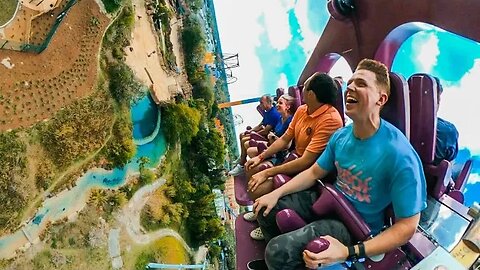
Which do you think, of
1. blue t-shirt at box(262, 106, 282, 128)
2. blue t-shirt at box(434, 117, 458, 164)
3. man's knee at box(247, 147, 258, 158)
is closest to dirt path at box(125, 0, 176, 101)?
blue t-shirt at box(262, 106, 282, 128)

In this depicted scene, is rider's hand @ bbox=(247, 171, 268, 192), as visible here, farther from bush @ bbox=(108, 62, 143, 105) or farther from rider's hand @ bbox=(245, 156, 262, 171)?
bush @ bbox=(108, 62, 143, 105)

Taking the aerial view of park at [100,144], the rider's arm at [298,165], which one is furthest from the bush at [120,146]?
the rider's arm at [298,165]

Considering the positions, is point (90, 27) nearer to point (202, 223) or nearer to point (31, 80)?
point (31, 80)

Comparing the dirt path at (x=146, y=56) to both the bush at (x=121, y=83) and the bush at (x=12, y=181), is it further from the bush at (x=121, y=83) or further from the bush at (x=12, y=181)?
the bush at (x=12, y=181)

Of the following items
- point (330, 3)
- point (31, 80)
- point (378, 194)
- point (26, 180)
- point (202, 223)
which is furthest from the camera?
point (202, 223)

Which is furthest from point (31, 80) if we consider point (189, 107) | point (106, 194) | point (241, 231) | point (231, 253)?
point (231, 253)
